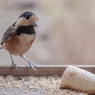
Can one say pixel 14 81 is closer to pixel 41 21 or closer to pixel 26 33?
pixel 26 33

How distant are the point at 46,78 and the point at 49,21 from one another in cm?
141

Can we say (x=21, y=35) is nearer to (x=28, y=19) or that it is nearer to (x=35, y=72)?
(x=28, y=19)

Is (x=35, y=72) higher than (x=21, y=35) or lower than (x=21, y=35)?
lower

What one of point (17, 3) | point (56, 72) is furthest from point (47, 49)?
point (56, 72)

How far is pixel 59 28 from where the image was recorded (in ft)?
9.24

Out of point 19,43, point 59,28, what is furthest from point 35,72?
point 59,28

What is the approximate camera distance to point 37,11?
9.12ft

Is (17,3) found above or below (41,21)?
above

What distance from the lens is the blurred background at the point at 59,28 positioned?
106 inches

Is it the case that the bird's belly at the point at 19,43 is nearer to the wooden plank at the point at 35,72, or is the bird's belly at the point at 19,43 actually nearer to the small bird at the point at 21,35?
the small bird at the point at 21,35

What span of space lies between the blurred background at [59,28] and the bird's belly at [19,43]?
3.87ft

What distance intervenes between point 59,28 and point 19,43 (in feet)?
4.78

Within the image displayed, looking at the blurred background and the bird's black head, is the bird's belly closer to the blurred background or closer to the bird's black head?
the bird's black head

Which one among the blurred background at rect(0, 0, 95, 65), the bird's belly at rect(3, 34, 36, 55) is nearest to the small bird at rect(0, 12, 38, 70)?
the bird's belly at rect(3, 34, 36, 55)
